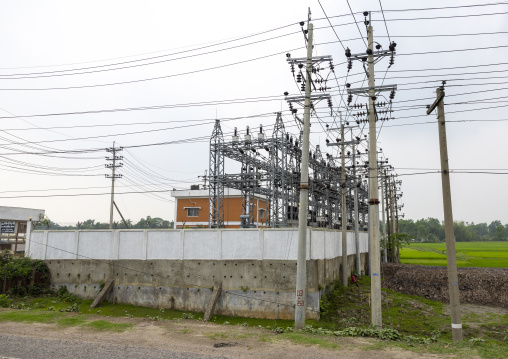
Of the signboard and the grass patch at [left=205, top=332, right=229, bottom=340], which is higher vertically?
the signboard

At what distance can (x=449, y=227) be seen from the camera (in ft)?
45.0

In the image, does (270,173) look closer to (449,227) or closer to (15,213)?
(449,227)

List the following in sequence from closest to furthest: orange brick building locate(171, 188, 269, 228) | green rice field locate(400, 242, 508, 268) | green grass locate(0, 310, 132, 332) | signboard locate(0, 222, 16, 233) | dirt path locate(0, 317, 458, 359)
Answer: dirt path locate(0, 317, 458, 359) < green grass locate(0, 310, 132, 332) < signboard locate(0, 222, 16, 233) < orange brick building locate(171, 188, 269, 228) < green rice field locate(400, 242, 508, 268)

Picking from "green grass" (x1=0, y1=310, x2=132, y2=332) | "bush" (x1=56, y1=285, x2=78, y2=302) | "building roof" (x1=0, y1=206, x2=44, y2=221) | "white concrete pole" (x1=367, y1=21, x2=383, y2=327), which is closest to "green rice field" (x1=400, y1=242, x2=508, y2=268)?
"white concrete pole" (x1=367, y1=21, x2=383, y2=327)

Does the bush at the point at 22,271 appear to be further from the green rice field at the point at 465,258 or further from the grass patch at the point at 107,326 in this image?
the green rice field at the point at 465,258

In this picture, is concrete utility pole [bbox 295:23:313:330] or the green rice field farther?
the green rice field

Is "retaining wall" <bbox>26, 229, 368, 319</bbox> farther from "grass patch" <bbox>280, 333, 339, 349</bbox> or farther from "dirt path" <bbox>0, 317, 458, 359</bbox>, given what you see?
"grass patch" <bbox>280, 333, 339, 349</bbox>

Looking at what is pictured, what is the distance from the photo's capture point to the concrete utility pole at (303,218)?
14555 millimetres

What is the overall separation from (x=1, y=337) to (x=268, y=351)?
9.67 m

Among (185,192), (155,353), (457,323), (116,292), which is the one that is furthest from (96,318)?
(185,192)

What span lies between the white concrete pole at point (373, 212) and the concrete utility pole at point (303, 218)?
9.74 feet

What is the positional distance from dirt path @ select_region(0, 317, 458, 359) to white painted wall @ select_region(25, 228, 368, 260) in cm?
519

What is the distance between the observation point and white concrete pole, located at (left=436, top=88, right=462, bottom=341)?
1327cm

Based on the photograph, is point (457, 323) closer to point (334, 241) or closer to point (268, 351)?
point (268, 351)
